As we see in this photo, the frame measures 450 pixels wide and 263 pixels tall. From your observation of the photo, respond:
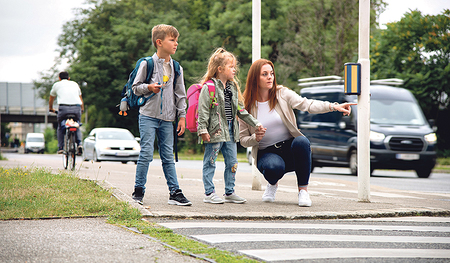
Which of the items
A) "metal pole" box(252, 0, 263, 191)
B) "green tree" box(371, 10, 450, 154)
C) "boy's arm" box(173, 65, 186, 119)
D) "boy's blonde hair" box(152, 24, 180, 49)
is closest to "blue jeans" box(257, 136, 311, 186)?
"boy's arm" box(173, 65, 186, 119)

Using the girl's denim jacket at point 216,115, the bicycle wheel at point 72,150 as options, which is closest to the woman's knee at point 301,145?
the girl's denim jacket at point 216,115

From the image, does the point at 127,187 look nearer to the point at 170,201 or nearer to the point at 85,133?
the point at 170,201

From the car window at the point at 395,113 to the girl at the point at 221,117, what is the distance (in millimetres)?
9257

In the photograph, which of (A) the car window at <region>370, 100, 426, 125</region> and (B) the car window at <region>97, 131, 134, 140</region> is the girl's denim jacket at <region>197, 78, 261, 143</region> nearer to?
(A) the car window at <region>370, 100, 426, 125</region>

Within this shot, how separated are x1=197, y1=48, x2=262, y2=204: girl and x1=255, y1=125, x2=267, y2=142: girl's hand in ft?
0.09

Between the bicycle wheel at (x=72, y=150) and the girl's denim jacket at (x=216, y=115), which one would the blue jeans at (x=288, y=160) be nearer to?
the girl's denim jacket at (x=216, y=115)

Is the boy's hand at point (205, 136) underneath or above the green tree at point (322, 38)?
underneath

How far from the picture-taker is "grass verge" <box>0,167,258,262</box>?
158 inches

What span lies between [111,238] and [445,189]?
8.68m

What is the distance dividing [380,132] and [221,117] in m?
9.28

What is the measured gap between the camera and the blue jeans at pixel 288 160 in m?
6.38

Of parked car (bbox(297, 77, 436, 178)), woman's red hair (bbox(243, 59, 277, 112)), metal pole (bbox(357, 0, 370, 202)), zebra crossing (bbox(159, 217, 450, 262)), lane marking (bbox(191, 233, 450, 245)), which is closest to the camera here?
zebra crossing (bbox(159, 217, 450, 262))

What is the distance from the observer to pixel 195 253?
375 cm

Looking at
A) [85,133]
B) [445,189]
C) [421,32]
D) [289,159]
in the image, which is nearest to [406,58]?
[421,32]
